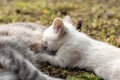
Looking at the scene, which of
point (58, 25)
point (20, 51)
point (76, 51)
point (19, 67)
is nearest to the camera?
point (19, 67)

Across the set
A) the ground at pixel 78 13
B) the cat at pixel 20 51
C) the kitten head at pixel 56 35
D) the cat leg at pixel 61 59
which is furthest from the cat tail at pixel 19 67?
the ground at pixel 78 13

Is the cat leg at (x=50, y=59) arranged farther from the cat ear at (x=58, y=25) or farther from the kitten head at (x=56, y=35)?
the cat ear at (x=58, y=25)

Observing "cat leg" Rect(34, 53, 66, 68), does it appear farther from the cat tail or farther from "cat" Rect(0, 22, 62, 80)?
the cat tail

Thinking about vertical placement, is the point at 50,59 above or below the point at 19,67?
above

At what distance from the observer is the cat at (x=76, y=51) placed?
5.77 metres

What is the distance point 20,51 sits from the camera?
580 cm

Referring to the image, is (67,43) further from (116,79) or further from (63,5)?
(63,5)

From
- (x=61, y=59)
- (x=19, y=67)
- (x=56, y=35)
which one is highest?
(x=56, y=35)

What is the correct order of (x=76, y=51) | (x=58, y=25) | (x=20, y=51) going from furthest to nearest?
(x=58, y=25)
(x=76, y=51)
(x=20, y=51)

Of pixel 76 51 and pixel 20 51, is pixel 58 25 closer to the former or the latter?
pixel 76 51

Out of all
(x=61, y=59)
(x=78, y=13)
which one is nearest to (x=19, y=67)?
(x=61, y=59)

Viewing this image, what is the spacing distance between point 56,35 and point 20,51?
0.63 meters

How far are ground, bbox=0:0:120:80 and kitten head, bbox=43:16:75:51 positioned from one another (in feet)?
4.42

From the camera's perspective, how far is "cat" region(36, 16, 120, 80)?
5766 mm
